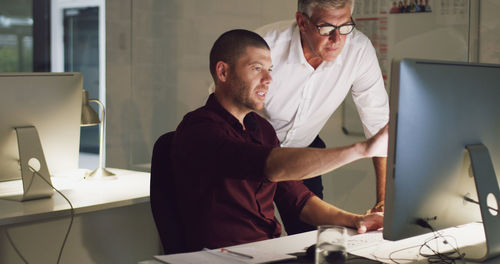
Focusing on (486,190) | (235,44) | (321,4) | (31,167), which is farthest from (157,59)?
(486,190)

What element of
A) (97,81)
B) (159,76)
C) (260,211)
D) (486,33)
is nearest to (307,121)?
(260,211)

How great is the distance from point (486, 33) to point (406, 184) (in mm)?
1966

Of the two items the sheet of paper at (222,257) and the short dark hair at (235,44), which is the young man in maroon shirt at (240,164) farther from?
the sheet of paper at (222,257)

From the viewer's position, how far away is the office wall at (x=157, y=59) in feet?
13.2

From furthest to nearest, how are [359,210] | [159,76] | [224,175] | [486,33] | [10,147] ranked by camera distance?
[159,76] → [359,210] → [486,33] → [10,147] → [224,175]

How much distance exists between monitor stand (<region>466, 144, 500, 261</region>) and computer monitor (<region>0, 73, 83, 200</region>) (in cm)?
154

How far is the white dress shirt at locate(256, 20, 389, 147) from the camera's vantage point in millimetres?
2566

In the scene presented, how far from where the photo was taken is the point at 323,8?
7.65ft

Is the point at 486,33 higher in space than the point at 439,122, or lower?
higher

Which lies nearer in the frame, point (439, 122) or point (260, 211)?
point (439, 122)

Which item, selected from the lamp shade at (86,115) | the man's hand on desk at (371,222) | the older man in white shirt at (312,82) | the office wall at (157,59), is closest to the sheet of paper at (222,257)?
the man's hand on desk at (371,222)

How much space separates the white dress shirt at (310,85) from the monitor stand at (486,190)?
3.72ft

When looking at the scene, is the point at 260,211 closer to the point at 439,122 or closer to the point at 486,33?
the point at 439,122

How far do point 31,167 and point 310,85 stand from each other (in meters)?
1.14
